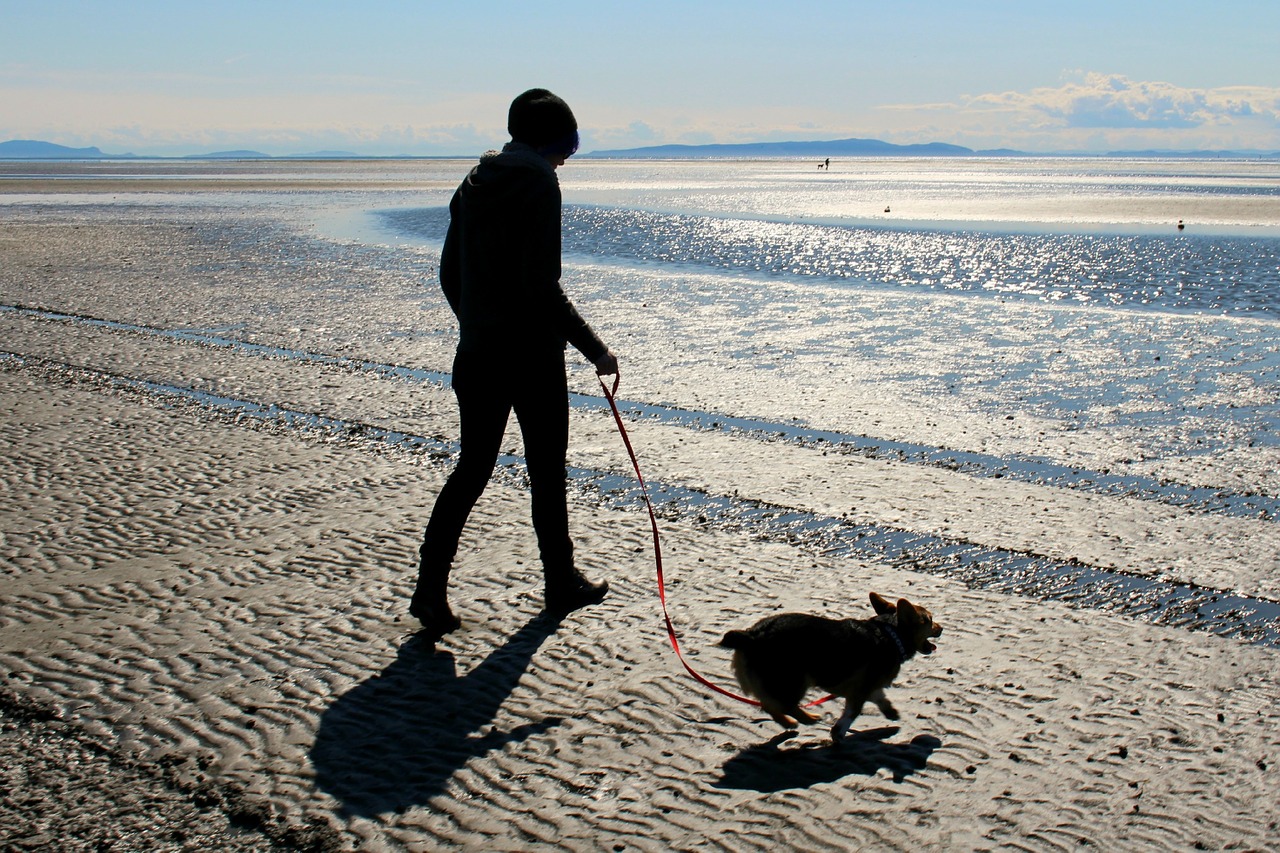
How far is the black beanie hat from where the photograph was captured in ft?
14.3

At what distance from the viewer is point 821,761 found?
354 centimetres

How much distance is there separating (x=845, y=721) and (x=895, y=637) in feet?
1.08

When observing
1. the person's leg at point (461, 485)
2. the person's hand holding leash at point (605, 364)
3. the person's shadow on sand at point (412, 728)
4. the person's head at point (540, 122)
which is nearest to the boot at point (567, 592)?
the person's shadow on sand at point (412, 728)

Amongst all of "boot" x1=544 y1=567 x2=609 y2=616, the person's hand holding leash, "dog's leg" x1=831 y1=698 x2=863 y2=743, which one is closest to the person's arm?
the person's hand holding leash

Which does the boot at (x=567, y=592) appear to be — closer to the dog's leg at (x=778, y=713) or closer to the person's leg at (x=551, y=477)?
the person's leg at (x=551, y=477)

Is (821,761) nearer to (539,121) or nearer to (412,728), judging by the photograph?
(412,728)

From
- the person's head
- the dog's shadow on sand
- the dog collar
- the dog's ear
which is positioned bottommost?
the dog's shadow on sand

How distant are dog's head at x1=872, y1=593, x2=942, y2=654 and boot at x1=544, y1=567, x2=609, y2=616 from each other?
1.36 m

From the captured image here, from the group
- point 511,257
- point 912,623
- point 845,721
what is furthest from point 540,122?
point 845,721

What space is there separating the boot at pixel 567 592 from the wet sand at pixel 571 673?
0.09 m

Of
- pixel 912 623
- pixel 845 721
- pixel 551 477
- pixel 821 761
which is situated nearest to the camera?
pixel 821 761

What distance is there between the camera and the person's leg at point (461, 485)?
4.41m

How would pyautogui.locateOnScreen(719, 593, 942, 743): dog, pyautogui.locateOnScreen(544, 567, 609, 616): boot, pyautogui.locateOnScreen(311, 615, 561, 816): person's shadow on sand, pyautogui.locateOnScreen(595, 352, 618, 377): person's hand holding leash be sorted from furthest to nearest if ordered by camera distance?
pyautogui.locateOnScreen(544, 567, 609, 616): boot
pyautogui.locateOnScreen(595, 352, 618, 377): person's hand holding leash
pyautogui.locateOnScreen(719, 593, 942, 743): dog
pyautogui.locateOnScreen(311, 615, 561, 816): person's shadow on sand

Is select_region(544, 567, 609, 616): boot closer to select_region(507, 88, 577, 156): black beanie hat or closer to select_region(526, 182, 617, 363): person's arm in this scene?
select_region(526, 182, 617, 363): person's arm
